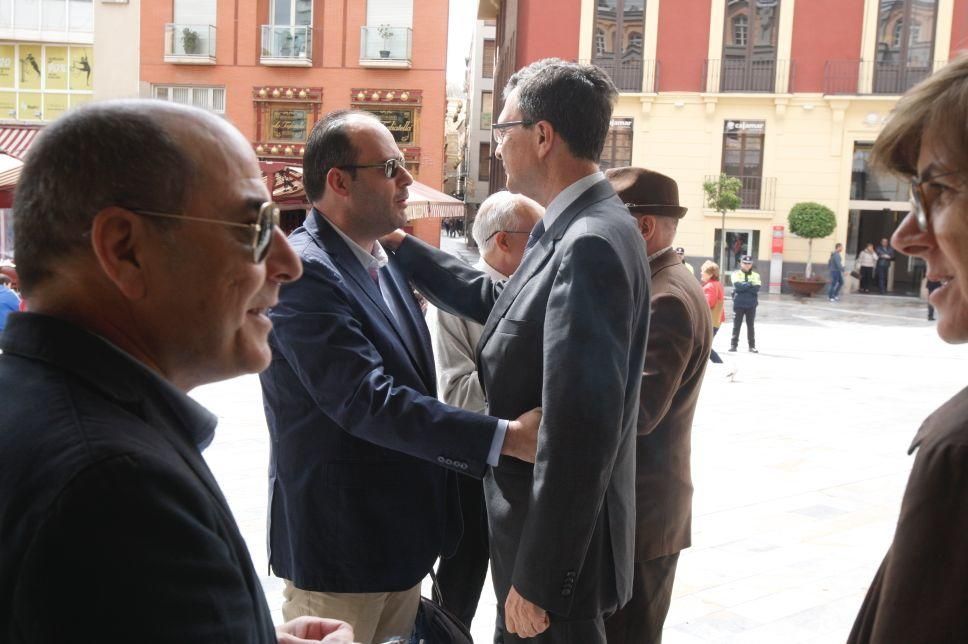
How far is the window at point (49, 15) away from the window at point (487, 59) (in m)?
35.2

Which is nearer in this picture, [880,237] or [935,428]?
[935,428]

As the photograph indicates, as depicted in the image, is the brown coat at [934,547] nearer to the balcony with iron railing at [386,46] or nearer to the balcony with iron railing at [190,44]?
the balcony with iron railing at [386,46]

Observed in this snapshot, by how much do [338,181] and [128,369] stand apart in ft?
5.09

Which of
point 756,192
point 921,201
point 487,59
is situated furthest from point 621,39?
point 487,59

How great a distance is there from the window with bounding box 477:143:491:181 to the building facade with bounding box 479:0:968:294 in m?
28.2

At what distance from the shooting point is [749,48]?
29.4 meters

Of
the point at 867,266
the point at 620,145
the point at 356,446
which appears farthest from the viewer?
the point at 620,145

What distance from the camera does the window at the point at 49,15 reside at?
29156 mm

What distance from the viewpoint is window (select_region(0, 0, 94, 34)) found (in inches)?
1148

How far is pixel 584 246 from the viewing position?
2.04 m

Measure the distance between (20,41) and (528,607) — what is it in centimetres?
3292

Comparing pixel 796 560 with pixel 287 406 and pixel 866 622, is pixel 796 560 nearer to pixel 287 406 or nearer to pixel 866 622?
pixel 287 406

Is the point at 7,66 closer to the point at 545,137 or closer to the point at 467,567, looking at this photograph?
the point at 467,567

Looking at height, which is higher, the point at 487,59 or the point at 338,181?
the point at 487,59
